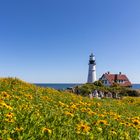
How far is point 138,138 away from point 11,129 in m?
3.15

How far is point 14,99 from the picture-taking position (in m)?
10.8

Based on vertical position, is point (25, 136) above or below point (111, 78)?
below

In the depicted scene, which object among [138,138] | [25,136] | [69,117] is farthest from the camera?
[69,117]

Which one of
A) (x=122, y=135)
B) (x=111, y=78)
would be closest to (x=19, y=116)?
(x=122, y=135)

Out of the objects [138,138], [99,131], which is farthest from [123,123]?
[99,131]

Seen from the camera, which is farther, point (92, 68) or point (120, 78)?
point (120, 78)

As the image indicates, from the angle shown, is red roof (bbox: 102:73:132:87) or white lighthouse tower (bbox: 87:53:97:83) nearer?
white lighthouse tower (bbox: 87:53:97:83)

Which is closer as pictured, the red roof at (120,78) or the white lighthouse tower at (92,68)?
the white lighthouse tower at (92,68)

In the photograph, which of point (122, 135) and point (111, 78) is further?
point (111, 78)

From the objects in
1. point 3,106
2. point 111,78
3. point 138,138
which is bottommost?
point 138,138

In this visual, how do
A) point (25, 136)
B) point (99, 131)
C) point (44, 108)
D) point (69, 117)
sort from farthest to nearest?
point (44, 108), point (69, 117), point (99, 131), point (25, 136)

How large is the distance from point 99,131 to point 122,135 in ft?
1.67

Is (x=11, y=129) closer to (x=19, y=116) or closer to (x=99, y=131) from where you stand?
(x=19, y=116)

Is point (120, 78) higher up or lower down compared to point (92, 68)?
lower down
